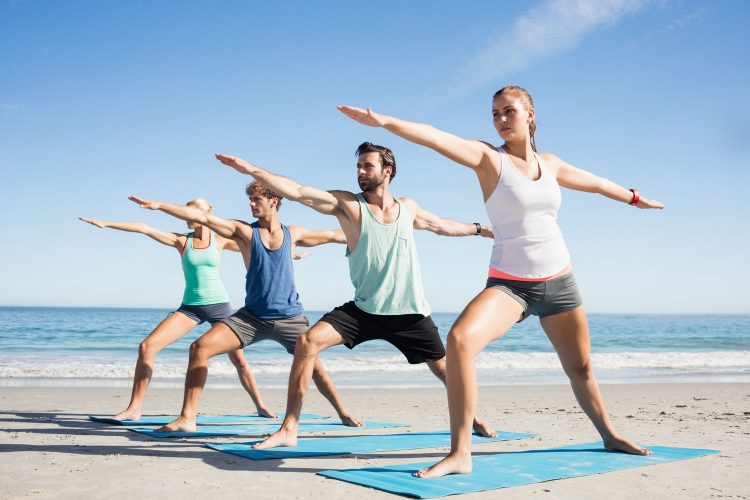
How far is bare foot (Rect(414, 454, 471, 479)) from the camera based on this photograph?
12.7 ft

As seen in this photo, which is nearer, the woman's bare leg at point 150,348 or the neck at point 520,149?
the neck at point 520,149

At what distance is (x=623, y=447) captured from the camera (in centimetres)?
487

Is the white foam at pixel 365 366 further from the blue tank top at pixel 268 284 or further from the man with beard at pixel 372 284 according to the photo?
the man with beard at pixel 372 284

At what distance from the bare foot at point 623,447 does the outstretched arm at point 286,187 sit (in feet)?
8.20

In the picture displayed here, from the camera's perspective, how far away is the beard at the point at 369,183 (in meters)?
5.14

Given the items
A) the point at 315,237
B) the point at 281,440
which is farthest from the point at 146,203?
the point at 281,440

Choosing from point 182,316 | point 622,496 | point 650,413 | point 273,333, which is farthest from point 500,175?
point 650,413

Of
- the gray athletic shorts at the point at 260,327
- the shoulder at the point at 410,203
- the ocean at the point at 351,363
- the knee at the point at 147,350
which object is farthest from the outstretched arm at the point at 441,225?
the ocean at the point at 351,363

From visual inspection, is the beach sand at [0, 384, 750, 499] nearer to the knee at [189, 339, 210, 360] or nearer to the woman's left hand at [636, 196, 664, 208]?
the knee at [189, 339, 210, 360]

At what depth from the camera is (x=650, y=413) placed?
316 inches

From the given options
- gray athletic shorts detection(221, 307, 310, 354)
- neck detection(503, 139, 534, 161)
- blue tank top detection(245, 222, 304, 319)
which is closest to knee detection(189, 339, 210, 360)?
gray athletic shorts detection(221, 307, 310, 354)

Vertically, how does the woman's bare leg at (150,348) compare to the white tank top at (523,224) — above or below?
below

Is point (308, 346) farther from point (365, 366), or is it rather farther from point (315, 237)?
point (365, 366)

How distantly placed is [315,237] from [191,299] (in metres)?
1.37
